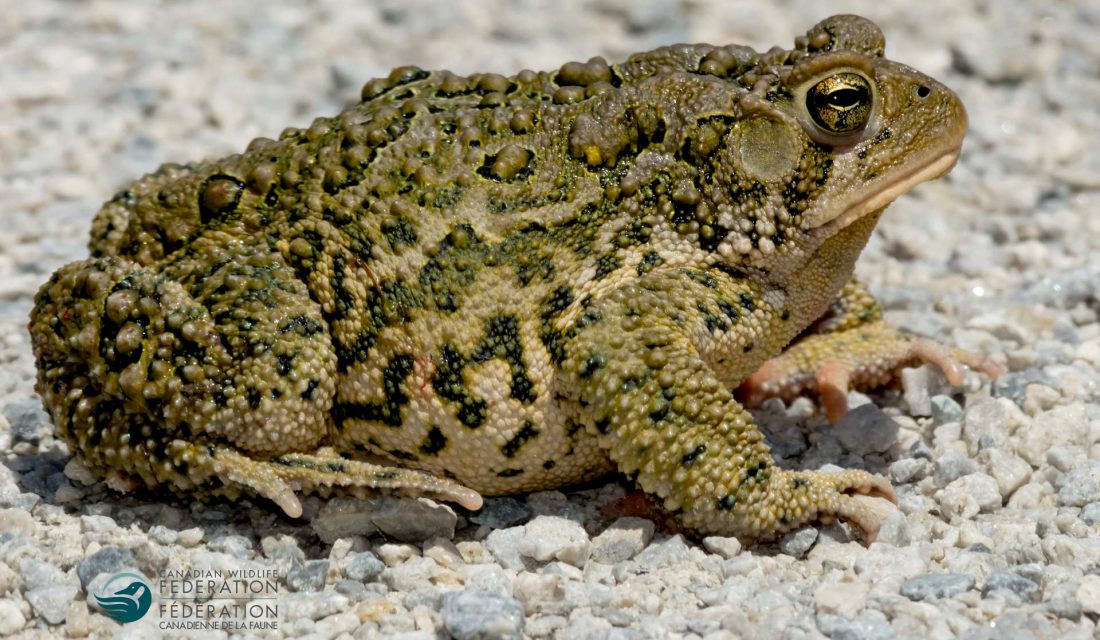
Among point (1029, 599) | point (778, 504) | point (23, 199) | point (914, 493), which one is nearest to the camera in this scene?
point (1029, 599)

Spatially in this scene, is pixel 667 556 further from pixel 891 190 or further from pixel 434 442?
pixel 891 190

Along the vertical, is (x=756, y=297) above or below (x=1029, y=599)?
above

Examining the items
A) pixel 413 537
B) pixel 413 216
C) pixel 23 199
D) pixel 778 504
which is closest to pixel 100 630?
pixel 413 537

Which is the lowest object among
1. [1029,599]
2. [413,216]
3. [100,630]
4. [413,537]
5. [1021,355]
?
[100,630]

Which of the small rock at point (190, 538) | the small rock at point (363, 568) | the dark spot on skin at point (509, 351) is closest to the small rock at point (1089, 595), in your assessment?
the dark spot on skin at point (509, 351)

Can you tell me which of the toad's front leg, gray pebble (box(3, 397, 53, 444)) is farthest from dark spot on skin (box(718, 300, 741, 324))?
gray pebble (box(3, 397, 53, 444))

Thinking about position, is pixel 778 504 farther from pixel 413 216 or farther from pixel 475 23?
pixel 475 23
